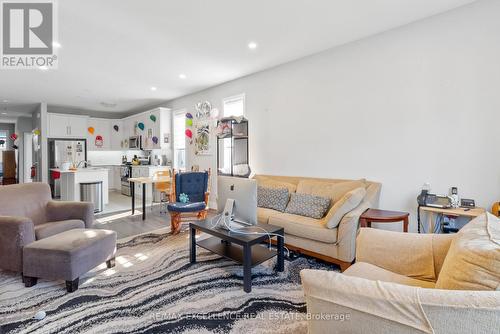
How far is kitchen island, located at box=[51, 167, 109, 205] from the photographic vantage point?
523cm

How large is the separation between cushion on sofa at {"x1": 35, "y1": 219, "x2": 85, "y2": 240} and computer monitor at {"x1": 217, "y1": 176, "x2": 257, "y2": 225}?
178cm

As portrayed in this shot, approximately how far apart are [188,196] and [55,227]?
1.93 meters

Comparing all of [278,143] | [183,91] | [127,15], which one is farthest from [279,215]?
[183,91]

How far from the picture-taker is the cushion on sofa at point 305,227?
8.91ft

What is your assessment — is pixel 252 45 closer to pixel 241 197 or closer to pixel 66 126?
pixel 241 197

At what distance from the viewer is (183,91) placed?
611cm

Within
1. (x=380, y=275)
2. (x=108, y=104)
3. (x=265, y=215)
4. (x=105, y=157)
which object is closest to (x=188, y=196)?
(x=265, y=215)

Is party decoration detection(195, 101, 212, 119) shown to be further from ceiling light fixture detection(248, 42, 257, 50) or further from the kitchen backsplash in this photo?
the kitchen backsplash

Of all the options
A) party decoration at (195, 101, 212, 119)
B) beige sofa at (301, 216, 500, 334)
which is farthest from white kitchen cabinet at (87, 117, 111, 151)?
beige sofa at (301, 216, 500, 334)

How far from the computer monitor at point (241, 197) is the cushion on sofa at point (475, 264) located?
4.78ft

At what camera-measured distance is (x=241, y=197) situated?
241 centimetres

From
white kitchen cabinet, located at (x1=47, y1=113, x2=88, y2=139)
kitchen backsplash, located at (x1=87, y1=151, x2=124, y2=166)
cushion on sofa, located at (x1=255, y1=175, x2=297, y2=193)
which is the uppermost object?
white kitchen cabinet, located at (x1=47, y1=113, x2=88, y2=139)

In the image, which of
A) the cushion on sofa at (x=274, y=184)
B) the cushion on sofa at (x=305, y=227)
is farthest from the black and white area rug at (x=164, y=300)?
the cushion on sofa at (x=274, y=184)

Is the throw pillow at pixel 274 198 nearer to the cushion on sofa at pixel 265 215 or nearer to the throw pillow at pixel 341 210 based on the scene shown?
the cushion on sofa at pixel 265 215
